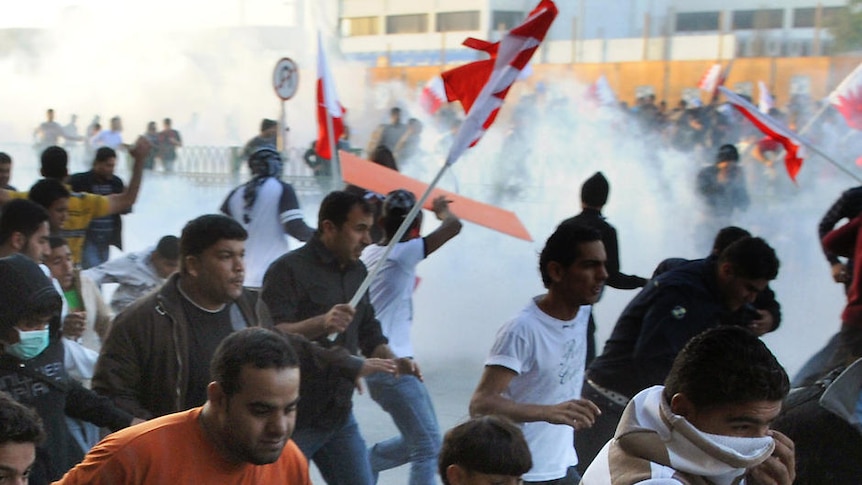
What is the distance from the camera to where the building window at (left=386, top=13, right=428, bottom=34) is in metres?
19.3

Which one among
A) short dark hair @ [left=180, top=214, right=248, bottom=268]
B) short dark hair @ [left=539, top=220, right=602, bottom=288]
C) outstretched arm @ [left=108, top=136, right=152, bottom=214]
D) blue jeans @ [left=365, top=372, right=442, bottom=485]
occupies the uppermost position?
short dark hair @ [left=180, top=214, right=248, bottom=268]

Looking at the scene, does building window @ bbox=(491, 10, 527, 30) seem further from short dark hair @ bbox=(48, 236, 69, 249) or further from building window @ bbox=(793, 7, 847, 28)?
short dark hair @ bbox=(48, 236, 69, 249)

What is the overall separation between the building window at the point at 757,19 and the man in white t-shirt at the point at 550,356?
13.3 m

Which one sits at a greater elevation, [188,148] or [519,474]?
[519,474]

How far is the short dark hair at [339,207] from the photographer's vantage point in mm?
4336

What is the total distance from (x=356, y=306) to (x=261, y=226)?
245cm

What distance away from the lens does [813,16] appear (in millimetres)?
15984

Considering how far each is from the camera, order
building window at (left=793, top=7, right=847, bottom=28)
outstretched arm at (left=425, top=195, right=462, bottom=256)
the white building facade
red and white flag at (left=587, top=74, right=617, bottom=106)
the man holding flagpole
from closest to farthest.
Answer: outstretched arm at (left=425, top=195, right=462, bottom=256) → the man holding flagpole → building window at (left=793, top=7, right=847, bottom=28) → the white building facade → red and white flag at (left=587, top=74, right=617, bottom=106)

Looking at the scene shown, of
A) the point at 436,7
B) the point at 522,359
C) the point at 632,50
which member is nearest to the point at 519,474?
the point at 522,359

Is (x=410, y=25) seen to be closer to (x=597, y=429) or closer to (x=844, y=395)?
(x=597, y=429)

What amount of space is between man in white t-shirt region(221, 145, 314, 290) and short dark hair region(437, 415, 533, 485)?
12.7ft

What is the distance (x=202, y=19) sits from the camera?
20.1 m

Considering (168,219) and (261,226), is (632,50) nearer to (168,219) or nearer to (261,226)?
(168,219)

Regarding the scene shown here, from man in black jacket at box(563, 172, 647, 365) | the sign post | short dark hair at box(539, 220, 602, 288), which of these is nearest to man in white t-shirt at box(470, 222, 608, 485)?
short dark hair at box(539, 220, 602, 288)
